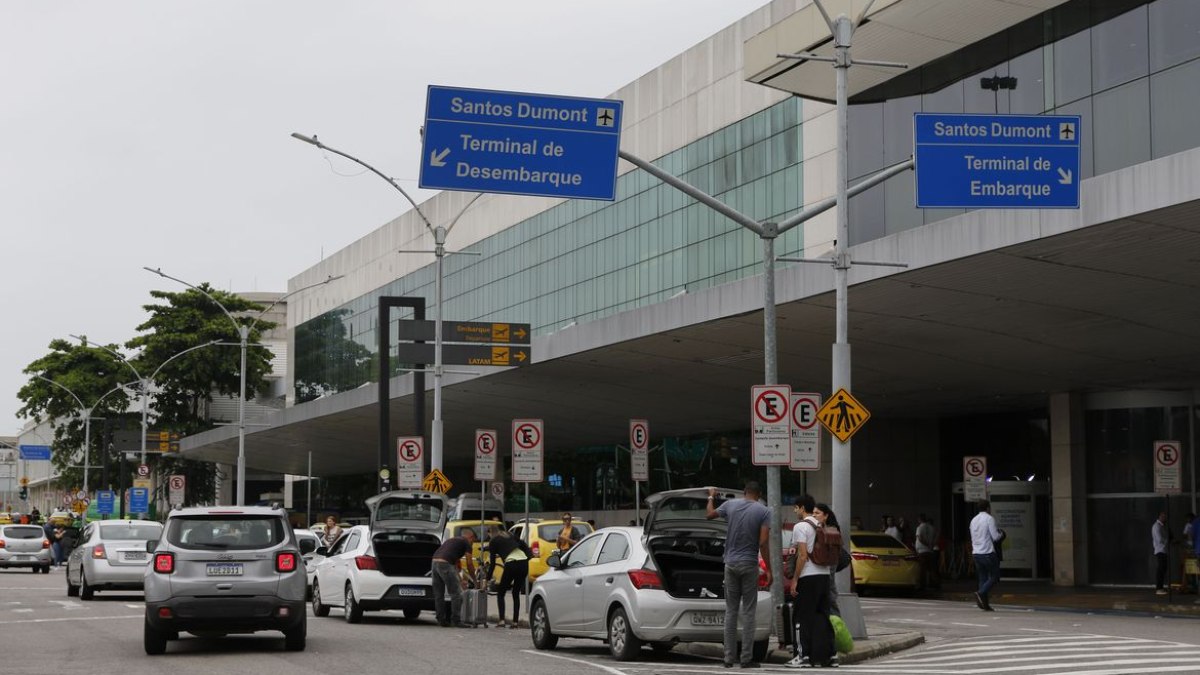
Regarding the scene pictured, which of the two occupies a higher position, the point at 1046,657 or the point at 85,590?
the point at 1046,657

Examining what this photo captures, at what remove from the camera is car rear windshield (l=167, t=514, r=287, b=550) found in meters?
17.9

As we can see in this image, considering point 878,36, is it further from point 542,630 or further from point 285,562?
point 285,562

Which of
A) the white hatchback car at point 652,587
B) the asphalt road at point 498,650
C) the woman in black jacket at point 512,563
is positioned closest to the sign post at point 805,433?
the white hatchback car at point 652,587

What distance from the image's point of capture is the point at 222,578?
17625 millimetres

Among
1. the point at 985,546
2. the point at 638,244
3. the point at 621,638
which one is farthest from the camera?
the point at 638,244

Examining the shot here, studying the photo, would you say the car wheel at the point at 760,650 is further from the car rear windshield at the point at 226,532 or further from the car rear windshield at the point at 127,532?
the car rear windshield at the point at 127,532

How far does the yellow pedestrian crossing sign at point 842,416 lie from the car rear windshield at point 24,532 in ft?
111

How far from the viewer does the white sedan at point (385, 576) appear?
79.0 feet

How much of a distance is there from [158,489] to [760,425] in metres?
72.7

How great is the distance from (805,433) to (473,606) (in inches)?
246

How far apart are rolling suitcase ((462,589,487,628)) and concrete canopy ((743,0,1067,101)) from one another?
40.4 feet

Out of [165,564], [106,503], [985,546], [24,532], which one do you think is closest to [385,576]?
[165,564]

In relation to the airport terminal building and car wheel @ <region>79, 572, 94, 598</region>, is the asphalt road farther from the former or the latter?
the airport terminal building

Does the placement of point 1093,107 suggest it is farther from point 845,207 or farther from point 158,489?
point 158,489
